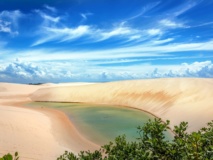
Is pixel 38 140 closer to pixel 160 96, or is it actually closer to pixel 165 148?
pixel 165 148

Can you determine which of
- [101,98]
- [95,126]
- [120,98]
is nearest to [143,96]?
[120,98]

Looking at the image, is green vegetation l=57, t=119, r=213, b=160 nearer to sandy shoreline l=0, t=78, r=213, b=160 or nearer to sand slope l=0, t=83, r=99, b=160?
sand slope l=0, t=83, r=99, b=160

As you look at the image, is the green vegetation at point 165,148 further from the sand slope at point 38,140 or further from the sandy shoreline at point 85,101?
the sandy shoreline at point 85,101

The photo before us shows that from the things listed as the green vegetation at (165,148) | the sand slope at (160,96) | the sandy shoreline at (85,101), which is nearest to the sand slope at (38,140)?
the sandy shoreline at (85,101)

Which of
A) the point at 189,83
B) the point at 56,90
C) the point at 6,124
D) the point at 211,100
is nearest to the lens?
the point at 6,124

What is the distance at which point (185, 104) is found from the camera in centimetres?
2200

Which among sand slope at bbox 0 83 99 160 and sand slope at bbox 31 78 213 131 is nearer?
sand slope at bbox 0 83 99 160

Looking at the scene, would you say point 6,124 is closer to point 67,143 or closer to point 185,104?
point 67,143

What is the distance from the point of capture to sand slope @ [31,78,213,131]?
62.0 feet

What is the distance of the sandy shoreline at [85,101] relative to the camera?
12633 mm

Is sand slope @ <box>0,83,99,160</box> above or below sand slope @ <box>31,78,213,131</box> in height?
below

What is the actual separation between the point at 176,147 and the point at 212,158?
0.49 meters

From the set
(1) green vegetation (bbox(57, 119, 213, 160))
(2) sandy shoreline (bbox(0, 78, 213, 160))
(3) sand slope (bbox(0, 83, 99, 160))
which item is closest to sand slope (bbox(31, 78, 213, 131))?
(2) sandy shoreline (bbox(0, 78, 213, 160))

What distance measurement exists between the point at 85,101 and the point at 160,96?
42.6 ft
